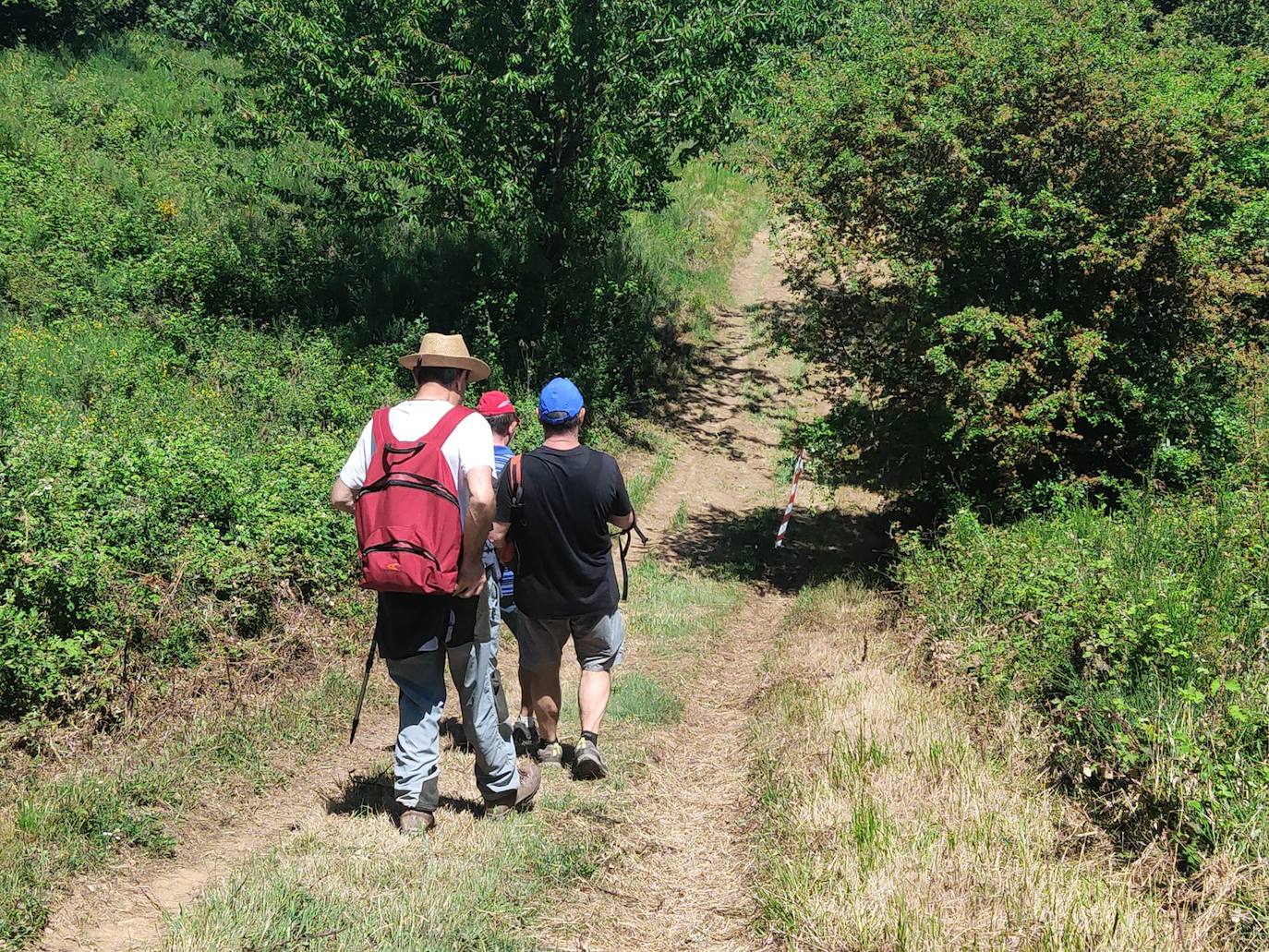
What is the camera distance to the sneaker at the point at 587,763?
5.42m

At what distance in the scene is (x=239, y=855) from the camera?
4.50 m

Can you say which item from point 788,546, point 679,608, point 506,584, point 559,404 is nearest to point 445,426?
point 559,404

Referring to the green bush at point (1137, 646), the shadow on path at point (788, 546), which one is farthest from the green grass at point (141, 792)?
the shadow on path at point (788, 546)

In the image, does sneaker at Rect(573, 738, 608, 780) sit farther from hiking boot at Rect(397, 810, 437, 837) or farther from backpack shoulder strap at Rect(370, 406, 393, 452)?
backpack shoulder strap at Rect(370, 406, 393, 452)

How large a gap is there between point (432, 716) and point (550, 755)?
4.46 ft

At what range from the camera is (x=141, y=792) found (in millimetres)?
4715

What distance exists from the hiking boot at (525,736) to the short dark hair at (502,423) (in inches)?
70.5

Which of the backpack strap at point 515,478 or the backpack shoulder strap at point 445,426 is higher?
the backpack shoulder strap at point 445,426

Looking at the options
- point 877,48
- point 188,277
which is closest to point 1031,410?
point 877,48

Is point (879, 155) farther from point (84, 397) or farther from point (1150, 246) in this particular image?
point (84, 397)

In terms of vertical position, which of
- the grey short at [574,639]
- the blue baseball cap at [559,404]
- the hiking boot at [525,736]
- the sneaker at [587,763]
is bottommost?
the hiking boot at [525,736]

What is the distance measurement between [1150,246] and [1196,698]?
6.01 m

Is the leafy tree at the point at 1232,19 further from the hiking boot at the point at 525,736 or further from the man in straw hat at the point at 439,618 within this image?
the man in straw hat at the point at 439,618

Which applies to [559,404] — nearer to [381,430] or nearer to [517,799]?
[381,430]
